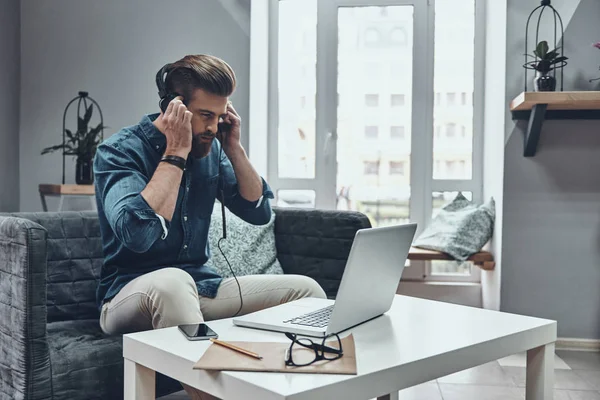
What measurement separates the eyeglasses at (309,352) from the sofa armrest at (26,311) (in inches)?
30.7

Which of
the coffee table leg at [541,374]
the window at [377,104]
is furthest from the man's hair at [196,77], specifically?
the window at [377,104]

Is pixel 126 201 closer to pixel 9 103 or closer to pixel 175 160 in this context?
pixel 175 160

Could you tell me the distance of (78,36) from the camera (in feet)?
11.6

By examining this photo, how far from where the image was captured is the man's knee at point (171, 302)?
1.48 meters

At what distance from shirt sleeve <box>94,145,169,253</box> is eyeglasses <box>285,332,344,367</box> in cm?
55

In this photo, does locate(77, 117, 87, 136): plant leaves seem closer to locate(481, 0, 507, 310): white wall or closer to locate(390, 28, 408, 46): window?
locate(390, 28, 408, 46): window

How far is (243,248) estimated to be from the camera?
8.13 feet

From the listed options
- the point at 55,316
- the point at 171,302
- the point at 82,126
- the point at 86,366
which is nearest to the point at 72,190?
the point at 82,126

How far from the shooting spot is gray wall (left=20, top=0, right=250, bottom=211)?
3508mm

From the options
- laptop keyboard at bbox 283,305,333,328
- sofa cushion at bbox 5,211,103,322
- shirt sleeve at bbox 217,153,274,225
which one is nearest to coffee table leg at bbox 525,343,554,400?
laptop keyboard at bbox 283,305,333,328

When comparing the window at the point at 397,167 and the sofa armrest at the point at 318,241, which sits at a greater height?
the window at the point at 397,167

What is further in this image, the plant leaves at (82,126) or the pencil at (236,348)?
the plant leaves at (82,126)

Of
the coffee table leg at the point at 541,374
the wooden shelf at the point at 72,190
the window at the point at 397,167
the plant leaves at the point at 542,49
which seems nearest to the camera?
the coffee table leg at the point at 541,374

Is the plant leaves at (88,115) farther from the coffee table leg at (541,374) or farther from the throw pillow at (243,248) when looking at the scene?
Answer: the coffee table leg at (541,374)
